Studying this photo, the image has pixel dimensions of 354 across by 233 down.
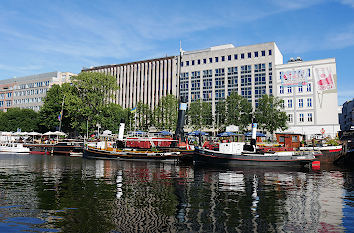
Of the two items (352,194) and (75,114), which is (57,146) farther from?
(352,194)

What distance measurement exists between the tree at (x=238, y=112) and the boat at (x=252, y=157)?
34.9 metres

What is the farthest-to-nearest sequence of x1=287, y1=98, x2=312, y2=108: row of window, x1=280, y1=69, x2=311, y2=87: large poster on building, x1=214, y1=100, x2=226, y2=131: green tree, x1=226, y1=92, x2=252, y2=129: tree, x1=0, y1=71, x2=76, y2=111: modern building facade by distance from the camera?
x1=0, y1=71, x2=76, y2=111: modern building facade, x1=280, y1=69, x2=311, y2=87: large poster on building, x1=287, y1=98, x2=312, y2=108: row of window, x1=214, y1=100, x2=226, y2=131: green tree, x1=226, y1=92, x2=252, y2=129: tree

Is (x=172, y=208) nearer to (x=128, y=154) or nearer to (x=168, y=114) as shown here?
(x=128, y=154)

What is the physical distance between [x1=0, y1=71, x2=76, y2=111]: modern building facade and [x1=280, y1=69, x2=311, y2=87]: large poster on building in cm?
8163

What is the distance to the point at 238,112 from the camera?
232 feet

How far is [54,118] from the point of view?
74.9m

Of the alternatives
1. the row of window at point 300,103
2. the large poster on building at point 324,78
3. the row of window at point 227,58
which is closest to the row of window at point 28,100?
the row of window at point 227,58

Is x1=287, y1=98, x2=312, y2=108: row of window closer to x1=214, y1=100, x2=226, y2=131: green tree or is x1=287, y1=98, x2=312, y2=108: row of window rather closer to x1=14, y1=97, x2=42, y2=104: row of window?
x1=214, y1=100, x2=226, y2=131: green tree

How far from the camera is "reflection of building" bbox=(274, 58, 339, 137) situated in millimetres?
73750

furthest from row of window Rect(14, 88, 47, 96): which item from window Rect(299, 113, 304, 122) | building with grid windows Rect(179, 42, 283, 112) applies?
window Rect(299, 113, 304, 122)

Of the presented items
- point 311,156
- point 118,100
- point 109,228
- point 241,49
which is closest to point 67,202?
point 109,228

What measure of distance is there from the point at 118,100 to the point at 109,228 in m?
101

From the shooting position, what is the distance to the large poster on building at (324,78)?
242 ft

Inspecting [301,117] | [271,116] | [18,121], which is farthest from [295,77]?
[18,121]
